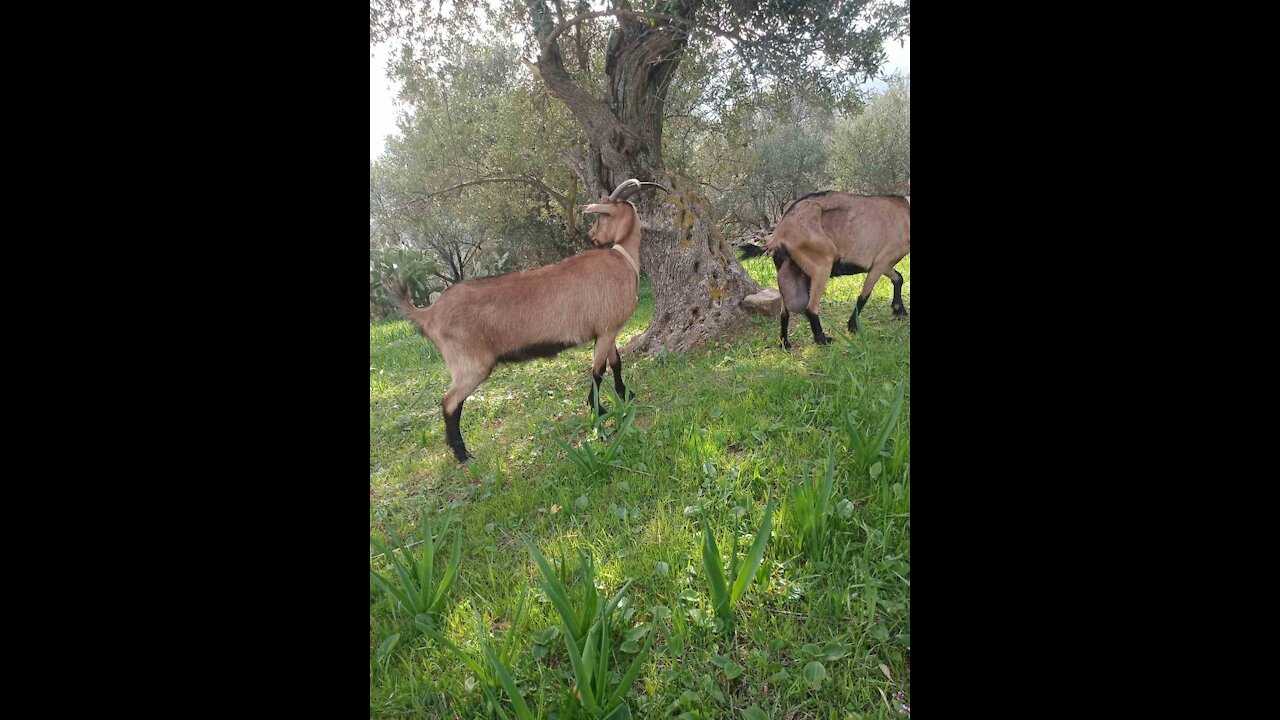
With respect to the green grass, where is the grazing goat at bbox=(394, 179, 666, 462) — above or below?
above

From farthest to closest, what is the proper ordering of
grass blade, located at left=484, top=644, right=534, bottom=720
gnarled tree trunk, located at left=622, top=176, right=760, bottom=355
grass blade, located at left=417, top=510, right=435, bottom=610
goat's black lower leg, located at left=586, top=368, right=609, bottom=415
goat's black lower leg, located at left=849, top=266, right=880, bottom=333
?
goat's black lower leg, located at left=849, top=266, right=880, bottom=333, gnarled tree trunk, located at left=622, top=176, right=760, bottom=355, goat's black lower leg, located at left=586, top=368, right=609, bottom=415, grass blade, located at left=417, top=510, right=435, bottom=610, grass blade, located at left=484, top=644, right=534, bottom=720

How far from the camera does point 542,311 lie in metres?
1.40

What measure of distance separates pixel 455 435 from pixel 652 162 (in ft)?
3.43

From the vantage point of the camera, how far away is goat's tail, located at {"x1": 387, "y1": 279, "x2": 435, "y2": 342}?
50.1 inches

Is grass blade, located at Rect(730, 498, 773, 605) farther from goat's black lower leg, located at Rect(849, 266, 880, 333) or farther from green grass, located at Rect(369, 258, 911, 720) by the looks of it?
goat's black lower leg, located at Rect(849, 266, 880, 333)

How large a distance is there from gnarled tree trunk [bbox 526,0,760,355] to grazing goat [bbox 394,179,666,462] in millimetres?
102

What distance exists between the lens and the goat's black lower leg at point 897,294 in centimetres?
184

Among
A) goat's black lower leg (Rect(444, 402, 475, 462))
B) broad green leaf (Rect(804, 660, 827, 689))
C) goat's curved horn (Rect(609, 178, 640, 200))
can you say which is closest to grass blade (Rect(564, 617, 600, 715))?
broad green leaf (Rect(804, 660, 827, 689))

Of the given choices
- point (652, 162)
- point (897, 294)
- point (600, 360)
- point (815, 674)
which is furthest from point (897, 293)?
point (815, 674)

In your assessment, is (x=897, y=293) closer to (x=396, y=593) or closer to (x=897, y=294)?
(x=897, y=294)

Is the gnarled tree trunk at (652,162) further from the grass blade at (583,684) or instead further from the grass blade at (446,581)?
the grass blade at (583,684)
